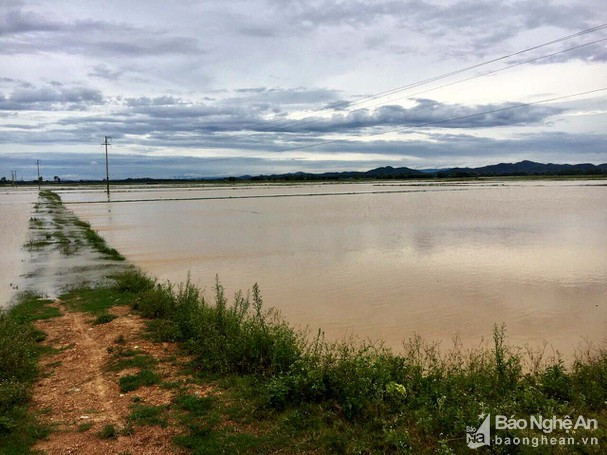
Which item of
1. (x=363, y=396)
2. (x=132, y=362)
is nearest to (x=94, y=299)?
(x=132, y=362)

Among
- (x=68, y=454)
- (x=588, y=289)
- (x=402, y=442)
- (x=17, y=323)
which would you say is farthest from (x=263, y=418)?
(x=588, y=289)

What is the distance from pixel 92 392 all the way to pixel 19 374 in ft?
4.11

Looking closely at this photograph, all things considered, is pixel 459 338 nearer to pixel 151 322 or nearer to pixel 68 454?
pixel 151 322

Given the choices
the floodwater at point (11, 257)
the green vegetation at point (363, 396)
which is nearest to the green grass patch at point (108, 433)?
the green vegetation at point (363, 396)

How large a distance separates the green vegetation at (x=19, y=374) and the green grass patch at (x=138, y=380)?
1.10 metres

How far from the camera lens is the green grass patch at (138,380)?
19.7ft

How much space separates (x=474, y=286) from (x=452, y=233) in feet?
36.5

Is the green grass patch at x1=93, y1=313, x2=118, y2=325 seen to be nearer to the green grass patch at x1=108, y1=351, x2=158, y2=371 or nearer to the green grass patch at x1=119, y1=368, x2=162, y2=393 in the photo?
the green grass patch at x1=108, y1=351, x2=158, y2=371

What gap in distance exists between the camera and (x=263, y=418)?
5109mm

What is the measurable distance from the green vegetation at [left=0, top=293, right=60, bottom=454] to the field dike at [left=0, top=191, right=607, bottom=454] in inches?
0.8

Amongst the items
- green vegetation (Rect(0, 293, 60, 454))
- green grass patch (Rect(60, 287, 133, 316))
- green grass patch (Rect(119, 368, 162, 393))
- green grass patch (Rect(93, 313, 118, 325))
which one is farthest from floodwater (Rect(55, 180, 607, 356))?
green vegetation (Rect(0, 293, 60, 454))

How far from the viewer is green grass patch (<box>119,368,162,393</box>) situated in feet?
19.7

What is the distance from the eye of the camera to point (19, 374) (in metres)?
6.29

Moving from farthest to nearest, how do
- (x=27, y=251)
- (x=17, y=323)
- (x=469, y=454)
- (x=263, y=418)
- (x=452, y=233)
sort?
(x=452, y=233) → (x=27, y=251) → (x=17, y=323) → (x=263, y=418) → (x=469, y=454)
